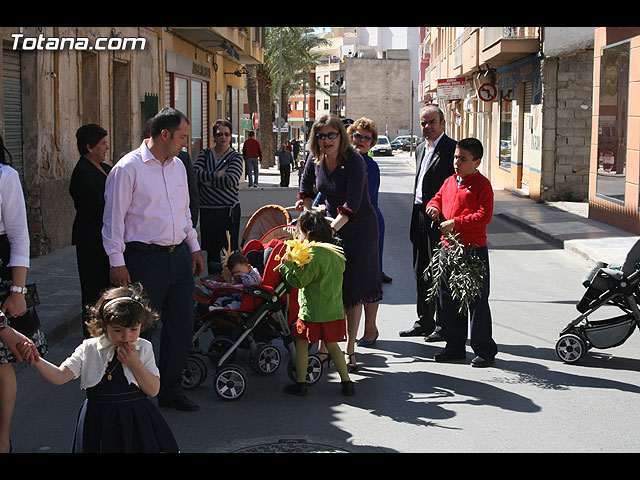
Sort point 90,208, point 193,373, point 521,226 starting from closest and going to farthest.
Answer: point 193,373
point 90,208
point 521,226

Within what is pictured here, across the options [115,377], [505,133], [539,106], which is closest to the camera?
[115,377]

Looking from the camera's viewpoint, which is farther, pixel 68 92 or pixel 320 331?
pixel 68 92

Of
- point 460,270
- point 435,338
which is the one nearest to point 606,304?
point 460,270

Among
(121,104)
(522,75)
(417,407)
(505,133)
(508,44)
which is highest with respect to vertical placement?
(508,44)

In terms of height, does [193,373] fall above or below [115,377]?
below

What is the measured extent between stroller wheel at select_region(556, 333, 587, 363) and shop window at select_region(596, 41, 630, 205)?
10.1 meters

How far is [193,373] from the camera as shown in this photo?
20.8ft

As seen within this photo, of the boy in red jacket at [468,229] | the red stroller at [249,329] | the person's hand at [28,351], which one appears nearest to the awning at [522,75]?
the boy in red jacket at [468,229]

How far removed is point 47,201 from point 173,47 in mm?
10448

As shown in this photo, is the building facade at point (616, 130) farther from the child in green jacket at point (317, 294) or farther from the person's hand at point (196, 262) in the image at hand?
the person's hand at point (196, 262)

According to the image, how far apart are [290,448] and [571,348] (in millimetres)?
2971

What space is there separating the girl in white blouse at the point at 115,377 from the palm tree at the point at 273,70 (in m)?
39.3

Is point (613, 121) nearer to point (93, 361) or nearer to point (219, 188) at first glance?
point (219, 188)

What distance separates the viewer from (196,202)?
6715 millimetres
